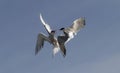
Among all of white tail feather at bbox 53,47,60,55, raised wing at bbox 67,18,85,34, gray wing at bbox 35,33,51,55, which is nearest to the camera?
white tail feather at bbox 53,47,60,55

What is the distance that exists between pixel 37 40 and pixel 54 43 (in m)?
6.91

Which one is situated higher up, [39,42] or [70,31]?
[39,42]

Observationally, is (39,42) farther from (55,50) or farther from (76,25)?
(55,50)

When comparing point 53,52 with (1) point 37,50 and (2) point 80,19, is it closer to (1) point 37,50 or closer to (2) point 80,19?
(2) point 80,19

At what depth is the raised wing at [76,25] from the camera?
27567mm

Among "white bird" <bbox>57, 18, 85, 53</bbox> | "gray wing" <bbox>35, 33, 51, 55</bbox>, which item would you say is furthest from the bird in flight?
"gray wing" <bbox>35, 33, 51, 55</bbox>

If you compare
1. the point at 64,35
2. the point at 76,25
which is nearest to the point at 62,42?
the point at 64,35

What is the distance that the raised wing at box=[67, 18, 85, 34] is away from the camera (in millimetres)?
27567

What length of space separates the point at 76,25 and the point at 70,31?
0.92 m

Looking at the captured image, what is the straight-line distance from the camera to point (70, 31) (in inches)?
1097

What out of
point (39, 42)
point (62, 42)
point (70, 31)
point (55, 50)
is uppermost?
point (39, 42)

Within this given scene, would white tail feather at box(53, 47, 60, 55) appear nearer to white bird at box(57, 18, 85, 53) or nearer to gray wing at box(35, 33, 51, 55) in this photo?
white bird at box(57, 18, 85, 53)

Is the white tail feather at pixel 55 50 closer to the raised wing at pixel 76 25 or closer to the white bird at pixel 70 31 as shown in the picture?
the white bird at pixel 70 31

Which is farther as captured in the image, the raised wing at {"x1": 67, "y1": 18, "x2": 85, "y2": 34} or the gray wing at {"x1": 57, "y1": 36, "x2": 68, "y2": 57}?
the raised wing at {"x1": 67, "y1": 18, "x2": 85, "y2": 34}
